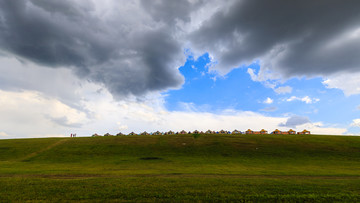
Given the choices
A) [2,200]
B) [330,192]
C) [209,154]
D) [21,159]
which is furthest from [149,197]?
[21,159]

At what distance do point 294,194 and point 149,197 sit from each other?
1300 cm

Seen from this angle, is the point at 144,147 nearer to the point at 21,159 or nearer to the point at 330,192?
the point at 21,159

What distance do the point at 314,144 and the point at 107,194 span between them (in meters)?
78.8

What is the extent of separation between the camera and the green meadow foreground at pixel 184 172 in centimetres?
1499

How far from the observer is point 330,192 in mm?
16109

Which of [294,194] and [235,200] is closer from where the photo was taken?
[235,200]

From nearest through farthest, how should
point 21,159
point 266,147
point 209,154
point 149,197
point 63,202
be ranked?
point 63,202 < point 149,197 < point 21,159 < point 209,154 < point 266,147

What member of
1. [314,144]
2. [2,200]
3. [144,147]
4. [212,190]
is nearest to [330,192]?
[212,190]

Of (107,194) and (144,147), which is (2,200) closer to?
(107,194)

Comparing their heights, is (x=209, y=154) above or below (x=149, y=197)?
below

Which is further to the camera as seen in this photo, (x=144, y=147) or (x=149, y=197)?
(x=144, y=147)

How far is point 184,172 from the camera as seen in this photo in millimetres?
30531

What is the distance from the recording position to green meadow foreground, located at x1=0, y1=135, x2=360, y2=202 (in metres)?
15.0

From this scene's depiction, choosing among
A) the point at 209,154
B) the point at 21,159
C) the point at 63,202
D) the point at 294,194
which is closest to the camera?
the point at 63,202
